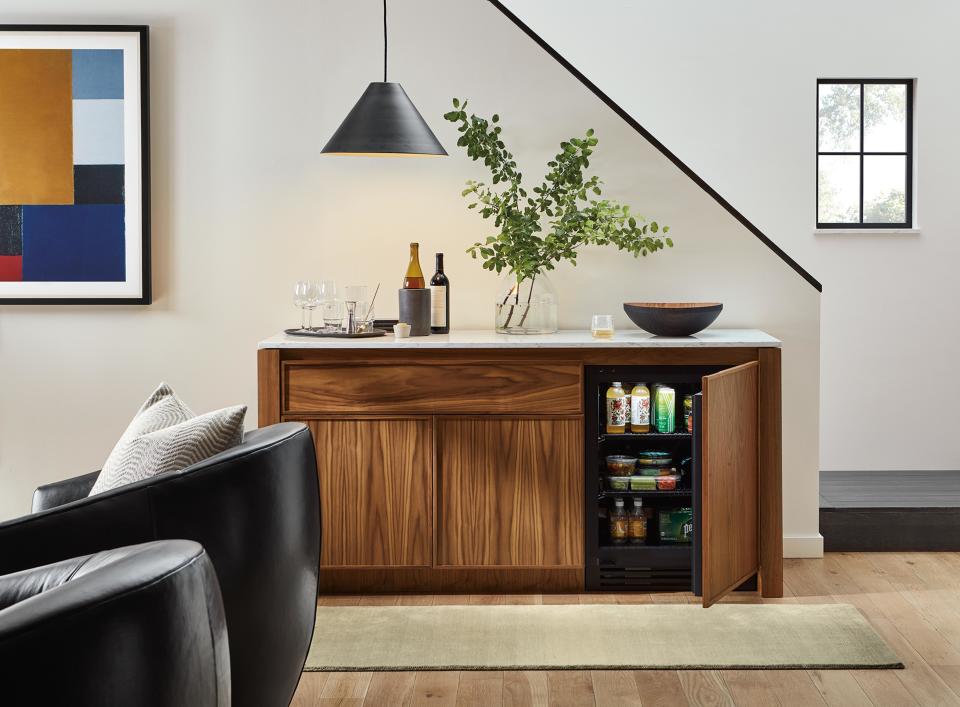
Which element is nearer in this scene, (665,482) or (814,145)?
(665,482)

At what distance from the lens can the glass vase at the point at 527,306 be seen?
3.60 metres

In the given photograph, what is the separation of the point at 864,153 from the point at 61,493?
4263 mm

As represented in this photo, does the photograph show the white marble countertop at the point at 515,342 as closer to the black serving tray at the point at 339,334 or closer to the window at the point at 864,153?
the black serving tray at the point at 339,334

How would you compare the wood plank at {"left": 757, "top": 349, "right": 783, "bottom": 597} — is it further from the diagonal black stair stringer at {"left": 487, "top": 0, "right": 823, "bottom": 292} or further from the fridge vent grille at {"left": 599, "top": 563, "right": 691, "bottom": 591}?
the diagonal black stair stringer at {"left": 487, "top": 0, "right": 823, "bottom": 292}

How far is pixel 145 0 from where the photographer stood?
3.75m

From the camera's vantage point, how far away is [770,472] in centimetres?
339

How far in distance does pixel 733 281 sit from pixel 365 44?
163cm

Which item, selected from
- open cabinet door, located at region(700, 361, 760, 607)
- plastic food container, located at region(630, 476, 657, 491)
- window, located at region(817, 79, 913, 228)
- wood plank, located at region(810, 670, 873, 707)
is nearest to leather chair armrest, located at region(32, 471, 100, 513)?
open cabinet door, located at region(700, 361, 760, 607)

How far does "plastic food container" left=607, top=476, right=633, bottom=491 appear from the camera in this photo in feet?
11.5

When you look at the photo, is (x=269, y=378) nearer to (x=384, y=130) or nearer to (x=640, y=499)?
(x=384, y=130)

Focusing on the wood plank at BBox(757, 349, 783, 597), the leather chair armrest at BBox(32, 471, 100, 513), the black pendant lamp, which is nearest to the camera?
the leather chair armrest at BBox(32, 471, 100, 513)

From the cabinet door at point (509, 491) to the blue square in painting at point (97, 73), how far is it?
1753 mm

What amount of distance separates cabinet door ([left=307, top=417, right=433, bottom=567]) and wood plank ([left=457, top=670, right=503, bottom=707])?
2.25 ft

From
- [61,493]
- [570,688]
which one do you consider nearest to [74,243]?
[61,493]
